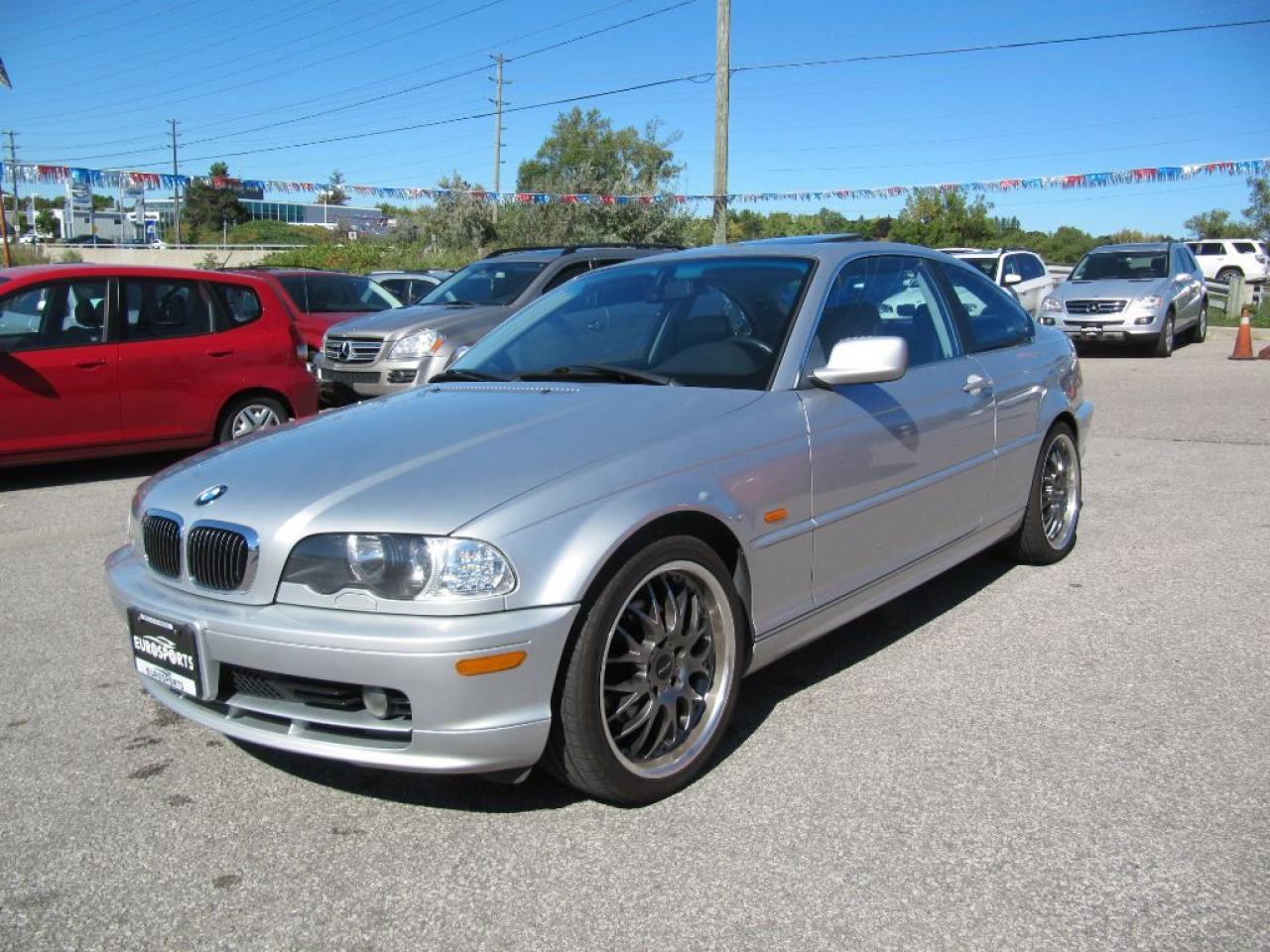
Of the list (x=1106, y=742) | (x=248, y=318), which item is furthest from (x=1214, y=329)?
(x=1106, y=742)

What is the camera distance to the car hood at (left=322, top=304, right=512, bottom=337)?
10242 mm

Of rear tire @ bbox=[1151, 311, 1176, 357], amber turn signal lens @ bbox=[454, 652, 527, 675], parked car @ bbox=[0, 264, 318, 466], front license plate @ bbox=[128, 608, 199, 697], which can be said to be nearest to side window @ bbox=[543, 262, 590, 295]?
parked car @ bbox=[0, 264, 318, 466]

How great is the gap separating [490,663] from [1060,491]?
3.78m

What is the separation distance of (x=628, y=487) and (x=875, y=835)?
1108 millimetres

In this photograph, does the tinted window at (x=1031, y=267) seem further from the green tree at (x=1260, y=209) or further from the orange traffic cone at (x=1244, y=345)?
the green tree at (x=1260, y=209)

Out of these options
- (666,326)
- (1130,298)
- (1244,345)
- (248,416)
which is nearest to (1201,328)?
(1244,345)

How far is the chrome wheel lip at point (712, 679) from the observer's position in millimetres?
2996

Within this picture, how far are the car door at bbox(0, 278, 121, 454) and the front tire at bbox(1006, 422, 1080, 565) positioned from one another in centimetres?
611

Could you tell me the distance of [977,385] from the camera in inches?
183

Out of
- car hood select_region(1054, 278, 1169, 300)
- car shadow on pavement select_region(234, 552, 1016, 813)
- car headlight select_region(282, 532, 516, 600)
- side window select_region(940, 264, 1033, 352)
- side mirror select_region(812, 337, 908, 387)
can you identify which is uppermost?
car hood select_region(1054, 278, 1169, 300)

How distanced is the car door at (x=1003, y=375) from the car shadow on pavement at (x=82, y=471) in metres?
6.27

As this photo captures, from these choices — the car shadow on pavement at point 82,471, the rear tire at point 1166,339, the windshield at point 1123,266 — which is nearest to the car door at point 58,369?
the car shadow on pavement at point 82,471

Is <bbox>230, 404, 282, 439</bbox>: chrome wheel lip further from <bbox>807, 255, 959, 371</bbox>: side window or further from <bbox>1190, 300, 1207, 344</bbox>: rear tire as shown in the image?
<bbox>1190, 300, 1207, 344</bbox>: rear tire

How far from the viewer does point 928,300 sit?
474 centimetres
